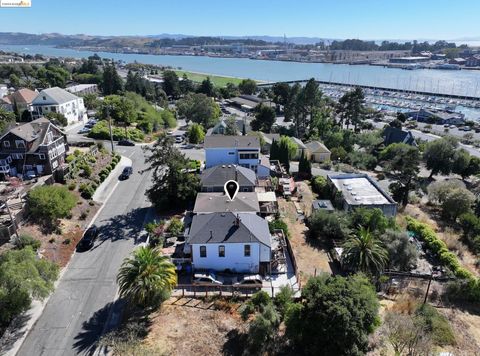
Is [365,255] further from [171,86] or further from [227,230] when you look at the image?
[171,86]

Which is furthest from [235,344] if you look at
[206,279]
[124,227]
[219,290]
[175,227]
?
[124,227]

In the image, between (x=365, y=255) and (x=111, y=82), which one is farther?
(x=111, y=82)

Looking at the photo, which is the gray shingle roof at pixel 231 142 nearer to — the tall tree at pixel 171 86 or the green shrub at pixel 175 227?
the green shrub at pixel 175 227

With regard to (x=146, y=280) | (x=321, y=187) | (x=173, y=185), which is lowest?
(x=321, y=187)

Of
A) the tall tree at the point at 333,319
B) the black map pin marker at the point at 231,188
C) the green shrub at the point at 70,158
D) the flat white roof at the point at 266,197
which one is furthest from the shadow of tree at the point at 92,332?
the green shrub at the point at 70,158

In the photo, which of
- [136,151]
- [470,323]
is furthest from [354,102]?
[470,323]

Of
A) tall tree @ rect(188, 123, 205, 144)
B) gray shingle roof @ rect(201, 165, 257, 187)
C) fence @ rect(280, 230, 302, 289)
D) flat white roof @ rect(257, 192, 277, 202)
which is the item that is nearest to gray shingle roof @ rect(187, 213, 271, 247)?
fence @ rect(280, 230, 302, 289)

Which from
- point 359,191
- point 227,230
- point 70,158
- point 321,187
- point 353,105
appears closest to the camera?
point 227,230
